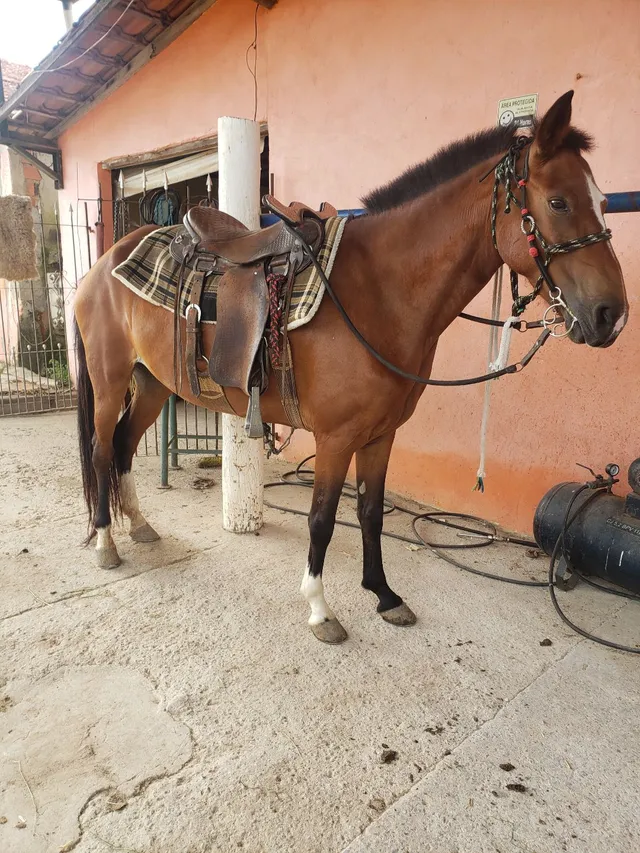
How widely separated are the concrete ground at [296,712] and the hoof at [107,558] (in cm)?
4

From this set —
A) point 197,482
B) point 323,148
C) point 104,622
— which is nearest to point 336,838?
point 104,622

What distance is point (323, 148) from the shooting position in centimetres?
389

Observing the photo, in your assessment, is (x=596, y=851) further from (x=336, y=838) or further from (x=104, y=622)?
(x=104, y=622)

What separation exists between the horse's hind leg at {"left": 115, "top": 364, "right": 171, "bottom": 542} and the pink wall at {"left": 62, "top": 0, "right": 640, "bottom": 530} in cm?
166

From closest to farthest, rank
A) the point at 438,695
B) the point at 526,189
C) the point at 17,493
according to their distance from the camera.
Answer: the point at 526,189
the point at 438,695
the point at 17,493

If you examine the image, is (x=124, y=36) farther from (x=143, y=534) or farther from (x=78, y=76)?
(x=143, y=534)

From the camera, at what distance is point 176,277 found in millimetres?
2354

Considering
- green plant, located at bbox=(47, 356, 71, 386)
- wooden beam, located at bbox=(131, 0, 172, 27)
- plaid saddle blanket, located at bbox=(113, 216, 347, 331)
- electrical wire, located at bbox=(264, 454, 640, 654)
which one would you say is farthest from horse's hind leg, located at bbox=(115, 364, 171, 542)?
green plant, located at bbox=(47, 356, 71, 386)

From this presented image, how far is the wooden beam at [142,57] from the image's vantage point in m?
4.80

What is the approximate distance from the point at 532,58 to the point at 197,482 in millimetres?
3301

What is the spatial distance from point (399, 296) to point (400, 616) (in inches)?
52.2

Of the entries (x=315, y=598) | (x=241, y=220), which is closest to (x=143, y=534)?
(x=315, y=598)

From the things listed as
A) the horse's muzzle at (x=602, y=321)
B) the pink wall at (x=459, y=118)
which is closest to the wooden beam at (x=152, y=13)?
the pink wall at (x=459, y=118)

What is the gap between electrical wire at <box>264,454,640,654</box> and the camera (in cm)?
238
